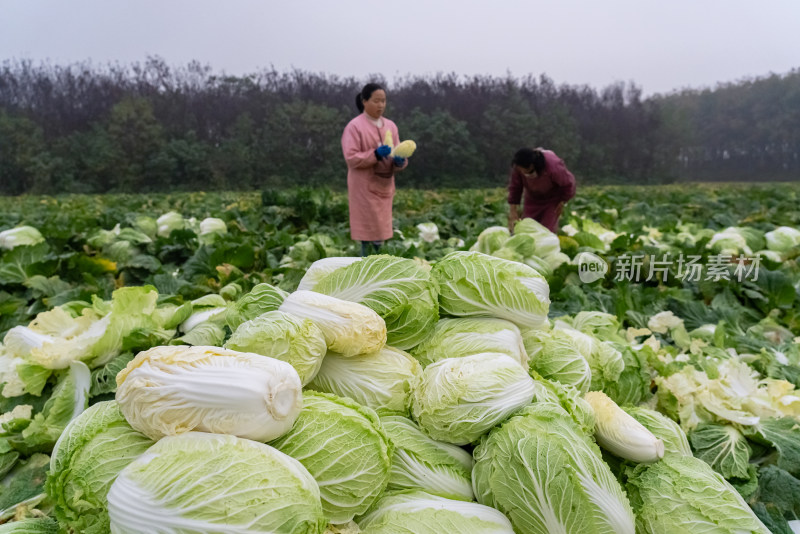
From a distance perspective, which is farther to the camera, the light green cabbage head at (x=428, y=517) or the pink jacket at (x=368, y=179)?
the pink jacket at (x=368, y=179)

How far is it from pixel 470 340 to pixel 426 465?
52 cm

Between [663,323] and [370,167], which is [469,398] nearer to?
[663,323]

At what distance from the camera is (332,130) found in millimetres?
33906

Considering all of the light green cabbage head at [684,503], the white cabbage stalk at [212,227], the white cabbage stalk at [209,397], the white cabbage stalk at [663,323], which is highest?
the white cabbage stalk at [209,397]

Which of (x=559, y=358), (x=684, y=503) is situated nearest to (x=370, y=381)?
(x=559, y=358)

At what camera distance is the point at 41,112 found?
32438 mm

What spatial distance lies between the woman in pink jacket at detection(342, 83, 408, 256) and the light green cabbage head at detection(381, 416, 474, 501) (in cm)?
456

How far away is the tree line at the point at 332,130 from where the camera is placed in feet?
104

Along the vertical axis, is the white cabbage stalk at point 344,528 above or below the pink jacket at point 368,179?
below

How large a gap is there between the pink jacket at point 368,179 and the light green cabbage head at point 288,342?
4.43 m

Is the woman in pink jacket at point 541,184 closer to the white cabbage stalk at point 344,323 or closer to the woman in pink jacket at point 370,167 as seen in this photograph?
the woman in pink jacket at point 370,167

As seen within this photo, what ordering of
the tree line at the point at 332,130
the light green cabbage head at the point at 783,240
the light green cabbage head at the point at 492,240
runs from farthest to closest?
1. the tree line at the point at 332,130
2. the light green cabbage head at the point at 783,240
3. the light green cabbage head at the point at 492,240

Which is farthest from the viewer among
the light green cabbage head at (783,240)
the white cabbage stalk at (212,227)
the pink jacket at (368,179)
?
the white cabbage stalk at (212,227)

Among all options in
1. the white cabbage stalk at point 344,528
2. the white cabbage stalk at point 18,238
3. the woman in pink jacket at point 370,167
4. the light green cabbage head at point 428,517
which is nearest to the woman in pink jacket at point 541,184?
the woman in pink jacket at point 370,167
